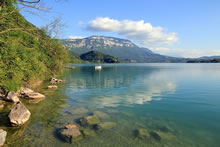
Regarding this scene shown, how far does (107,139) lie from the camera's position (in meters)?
11.9

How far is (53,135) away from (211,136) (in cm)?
1409

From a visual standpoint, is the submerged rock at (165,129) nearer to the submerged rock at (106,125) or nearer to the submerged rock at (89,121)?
the submerged rock at (106,125)

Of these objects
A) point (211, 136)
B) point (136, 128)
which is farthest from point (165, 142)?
point (211, 136)

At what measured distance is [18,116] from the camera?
45.8 ft

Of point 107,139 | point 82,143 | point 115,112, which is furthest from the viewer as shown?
point 115,112

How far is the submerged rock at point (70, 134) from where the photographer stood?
453 inches

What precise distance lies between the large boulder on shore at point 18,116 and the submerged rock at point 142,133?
1124 centimetres

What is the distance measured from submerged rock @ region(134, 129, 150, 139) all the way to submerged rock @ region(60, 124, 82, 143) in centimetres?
513

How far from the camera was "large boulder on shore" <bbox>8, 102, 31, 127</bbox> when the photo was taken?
13.5 metres

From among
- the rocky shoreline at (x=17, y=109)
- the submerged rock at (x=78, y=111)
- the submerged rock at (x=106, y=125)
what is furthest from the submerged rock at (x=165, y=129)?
the rocky shoreline at (x=17, y=109)

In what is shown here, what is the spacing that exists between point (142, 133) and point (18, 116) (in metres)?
12.2

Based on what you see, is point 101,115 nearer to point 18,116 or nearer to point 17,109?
point 18,116

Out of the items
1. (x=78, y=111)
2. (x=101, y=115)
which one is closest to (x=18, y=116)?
(x=78, y=111)

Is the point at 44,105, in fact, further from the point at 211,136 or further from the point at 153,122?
the point at 211,136
